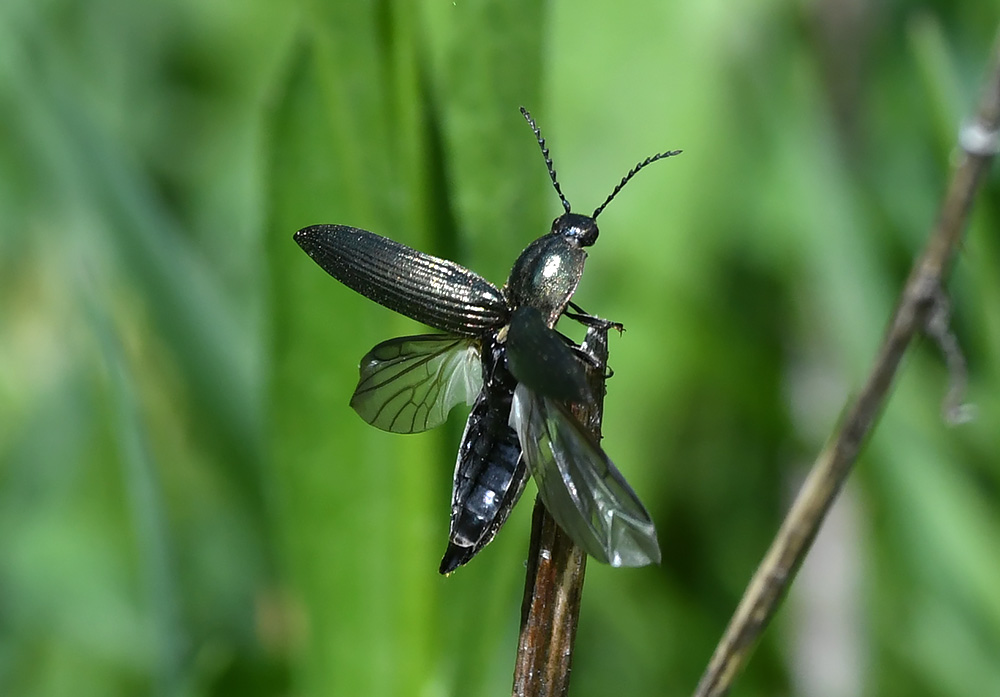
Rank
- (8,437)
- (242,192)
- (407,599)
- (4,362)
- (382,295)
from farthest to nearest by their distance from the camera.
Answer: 1. (242,192)
2. (4,362)
3. (8,437)
4. (407,599)
5. (382,295)

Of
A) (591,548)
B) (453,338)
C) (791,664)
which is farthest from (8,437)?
(591,548)

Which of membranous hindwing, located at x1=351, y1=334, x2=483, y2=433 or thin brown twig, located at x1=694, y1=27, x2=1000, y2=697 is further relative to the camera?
membranous hindwing, located at x1=351, y1=334, x2=483, y2=433

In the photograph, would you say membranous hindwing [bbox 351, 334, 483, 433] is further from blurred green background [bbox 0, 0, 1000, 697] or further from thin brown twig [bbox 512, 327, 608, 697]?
thin brown twig [bbox 512, 327, 608, 697]

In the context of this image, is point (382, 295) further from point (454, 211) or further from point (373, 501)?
point (373, 501)

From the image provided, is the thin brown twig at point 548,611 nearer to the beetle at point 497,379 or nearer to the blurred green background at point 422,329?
the beetle at point 497,379

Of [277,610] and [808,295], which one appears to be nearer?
[277,610]

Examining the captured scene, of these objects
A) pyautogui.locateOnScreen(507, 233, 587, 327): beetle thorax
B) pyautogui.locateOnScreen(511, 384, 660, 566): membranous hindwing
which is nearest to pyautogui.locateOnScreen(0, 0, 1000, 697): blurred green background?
pyautogui.locateOnScreen(507, 233, 587, 327): beetle thorax

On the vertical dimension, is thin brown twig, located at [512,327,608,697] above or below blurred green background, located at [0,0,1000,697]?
below

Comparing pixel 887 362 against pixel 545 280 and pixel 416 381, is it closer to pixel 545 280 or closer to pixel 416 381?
pixel 545 280
